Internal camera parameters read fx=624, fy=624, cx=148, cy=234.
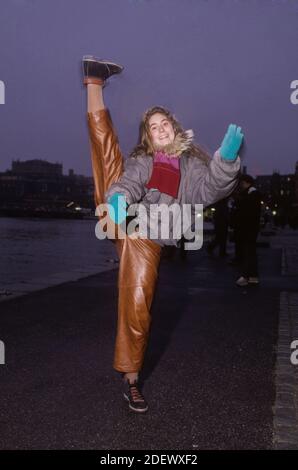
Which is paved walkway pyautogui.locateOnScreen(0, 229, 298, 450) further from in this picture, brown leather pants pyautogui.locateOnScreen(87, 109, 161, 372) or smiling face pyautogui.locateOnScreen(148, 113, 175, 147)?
smiling face pyautogui.locateOnScreen(148, 113, 175, 147)

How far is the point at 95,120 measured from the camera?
389 cm

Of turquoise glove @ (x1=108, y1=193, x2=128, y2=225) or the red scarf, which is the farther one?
the red scarf

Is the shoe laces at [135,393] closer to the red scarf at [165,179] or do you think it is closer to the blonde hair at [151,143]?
the red scarf at [165,179]

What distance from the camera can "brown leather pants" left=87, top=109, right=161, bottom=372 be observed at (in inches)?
149

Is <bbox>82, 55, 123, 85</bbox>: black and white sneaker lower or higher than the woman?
higher

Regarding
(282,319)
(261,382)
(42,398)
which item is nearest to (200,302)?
(282,319)

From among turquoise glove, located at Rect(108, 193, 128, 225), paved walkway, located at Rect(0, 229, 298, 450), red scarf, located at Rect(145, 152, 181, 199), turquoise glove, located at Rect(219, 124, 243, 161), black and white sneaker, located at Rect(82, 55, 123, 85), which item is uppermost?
black and white sneaker, located at Rect(82, 55, 123, 85)

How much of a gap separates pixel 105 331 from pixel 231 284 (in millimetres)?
5193

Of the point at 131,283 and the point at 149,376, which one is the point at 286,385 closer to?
the point at 149,376

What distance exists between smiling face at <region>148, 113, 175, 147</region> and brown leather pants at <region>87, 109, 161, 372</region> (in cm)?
27

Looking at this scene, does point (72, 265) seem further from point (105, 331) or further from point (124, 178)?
point (124, 178)

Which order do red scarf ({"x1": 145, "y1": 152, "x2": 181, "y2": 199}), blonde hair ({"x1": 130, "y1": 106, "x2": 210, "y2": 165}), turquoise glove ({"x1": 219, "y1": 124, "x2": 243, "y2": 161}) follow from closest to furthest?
turquoise glove ({"x1": 219, "y1": 124, "x2": 243, "y2": 161}) < red scarf ({"x1": 145, "y1": 152, "x2": 181, "y2": 199}) < blonde hair ({"x1": 130, "y1": 106, "x2": 210, "y2": 165})

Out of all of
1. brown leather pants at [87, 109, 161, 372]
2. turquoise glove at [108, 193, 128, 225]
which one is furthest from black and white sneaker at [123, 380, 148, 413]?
turquoise glove at [108, 193, 128, 225]

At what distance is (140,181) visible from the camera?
371cm
